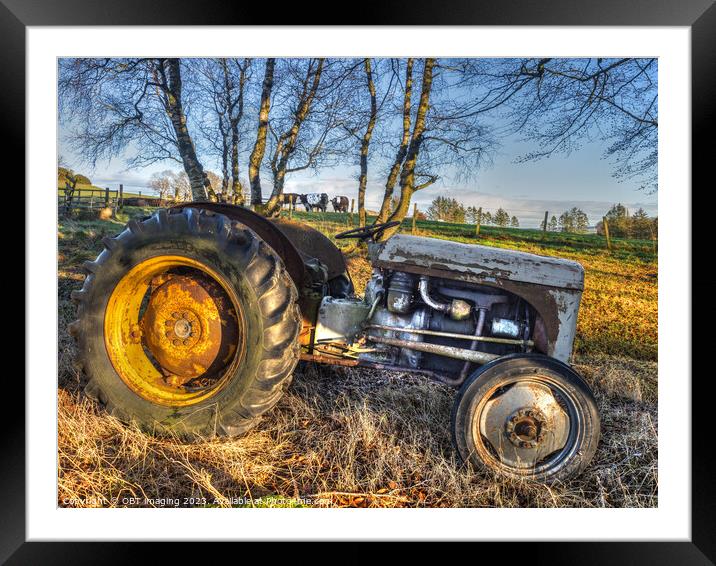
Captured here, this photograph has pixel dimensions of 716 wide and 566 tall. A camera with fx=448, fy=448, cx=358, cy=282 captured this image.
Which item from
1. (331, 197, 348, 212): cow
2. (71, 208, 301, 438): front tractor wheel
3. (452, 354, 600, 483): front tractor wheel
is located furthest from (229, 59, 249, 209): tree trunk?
(452, 354, 600, 483): front tractor wheel

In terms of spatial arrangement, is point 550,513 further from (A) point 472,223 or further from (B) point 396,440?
(A) point 472,223

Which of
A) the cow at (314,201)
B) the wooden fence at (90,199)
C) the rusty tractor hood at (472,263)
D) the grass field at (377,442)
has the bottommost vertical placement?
the grass field at (377,442)

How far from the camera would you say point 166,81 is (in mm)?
3504

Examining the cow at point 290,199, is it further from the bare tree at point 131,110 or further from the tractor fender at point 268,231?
the tractor fender at point 268,231

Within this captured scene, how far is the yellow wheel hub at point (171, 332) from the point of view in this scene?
253 centimetres

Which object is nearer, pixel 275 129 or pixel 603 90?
pixel 603 90

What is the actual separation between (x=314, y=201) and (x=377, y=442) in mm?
2232

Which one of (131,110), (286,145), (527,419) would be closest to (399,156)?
(286,145)

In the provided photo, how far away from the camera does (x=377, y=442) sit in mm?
2652
